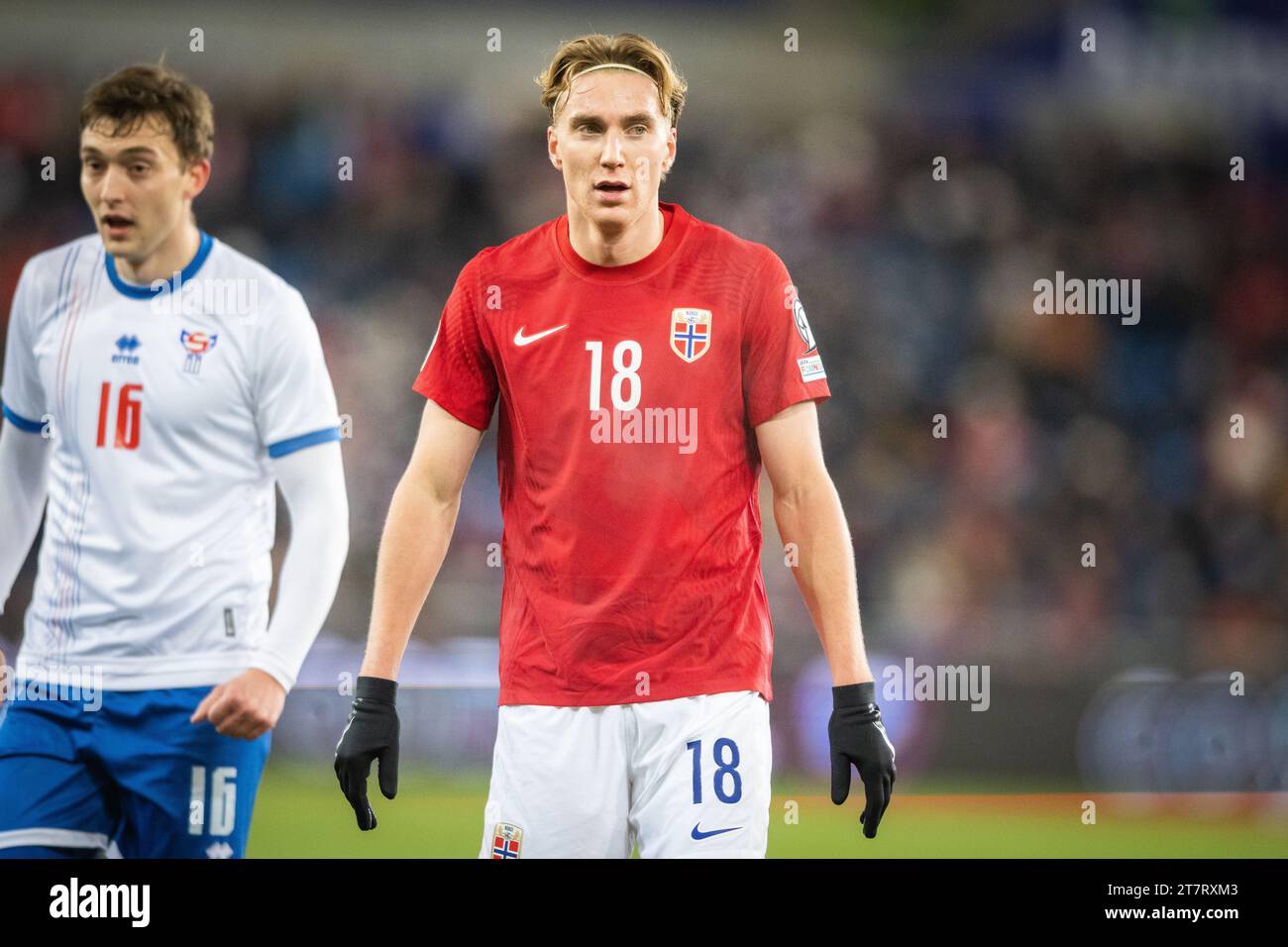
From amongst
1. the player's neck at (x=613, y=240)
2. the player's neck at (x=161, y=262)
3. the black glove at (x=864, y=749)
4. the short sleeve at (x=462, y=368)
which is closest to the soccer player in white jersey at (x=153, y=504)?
the player's neck at (x=161, y=262)

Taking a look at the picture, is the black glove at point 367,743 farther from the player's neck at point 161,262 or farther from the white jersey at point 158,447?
the player's neck at point 161,262

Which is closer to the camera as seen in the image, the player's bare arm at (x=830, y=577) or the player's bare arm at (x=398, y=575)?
the player's bare arm at (x=830, y=577)

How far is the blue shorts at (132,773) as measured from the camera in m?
4.07

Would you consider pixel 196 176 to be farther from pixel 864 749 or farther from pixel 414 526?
pixel 864 749

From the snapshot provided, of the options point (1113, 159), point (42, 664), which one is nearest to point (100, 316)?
point (42, 664)

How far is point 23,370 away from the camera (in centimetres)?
438

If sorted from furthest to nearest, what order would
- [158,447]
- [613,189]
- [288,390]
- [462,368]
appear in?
[288,390] < [158,447] < [462,368] < [613,189]

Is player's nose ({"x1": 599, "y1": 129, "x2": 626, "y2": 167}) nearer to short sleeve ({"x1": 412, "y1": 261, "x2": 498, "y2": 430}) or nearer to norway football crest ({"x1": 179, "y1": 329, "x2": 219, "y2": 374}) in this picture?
short sleeve ({"x1": 412, "y1": 261, "x2": 498, "y2": 430})

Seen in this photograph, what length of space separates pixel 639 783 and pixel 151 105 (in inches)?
93.4

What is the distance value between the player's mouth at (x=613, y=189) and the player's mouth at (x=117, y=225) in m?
1.45

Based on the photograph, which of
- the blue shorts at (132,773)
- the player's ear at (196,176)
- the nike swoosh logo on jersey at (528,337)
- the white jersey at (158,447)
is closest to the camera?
the nike swoosh logo on jersey at (528,337)

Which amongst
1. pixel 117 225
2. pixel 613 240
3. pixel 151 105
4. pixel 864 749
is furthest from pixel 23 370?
pixel 864 749

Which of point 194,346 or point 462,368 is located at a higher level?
point 194,346

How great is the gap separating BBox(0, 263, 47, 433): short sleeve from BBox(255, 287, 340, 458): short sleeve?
0.63m
